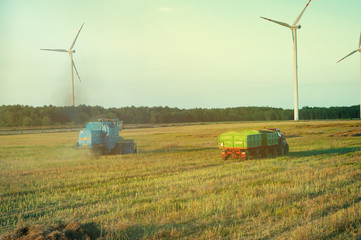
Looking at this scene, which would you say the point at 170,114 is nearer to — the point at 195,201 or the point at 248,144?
the point at 248,144

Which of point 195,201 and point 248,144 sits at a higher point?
point 248,144

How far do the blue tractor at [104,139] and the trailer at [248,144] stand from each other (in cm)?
904

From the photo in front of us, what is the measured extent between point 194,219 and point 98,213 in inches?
109

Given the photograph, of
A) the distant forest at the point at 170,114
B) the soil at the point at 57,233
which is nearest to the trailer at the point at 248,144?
the soil at the point at 57,233

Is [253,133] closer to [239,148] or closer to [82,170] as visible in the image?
[239,148]

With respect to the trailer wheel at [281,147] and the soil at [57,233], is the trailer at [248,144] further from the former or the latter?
the soil at [57,233]

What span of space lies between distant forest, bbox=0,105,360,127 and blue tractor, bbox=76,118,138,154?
44.0 m

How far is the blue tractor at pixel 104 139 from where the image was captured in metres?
27.7

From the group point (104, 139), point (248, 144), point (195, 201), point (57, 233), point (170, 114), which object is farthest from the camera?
point (170, 114)

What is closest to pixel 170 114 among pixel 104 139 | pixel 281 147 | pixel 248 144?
pixel 104 139

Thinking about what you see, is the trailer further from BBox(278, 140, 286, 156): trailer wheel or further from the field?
the field

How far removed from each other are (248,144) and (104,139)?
11355mm

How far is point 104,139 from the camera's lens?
28.5 metres

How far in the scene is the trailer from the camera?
2356 cm
